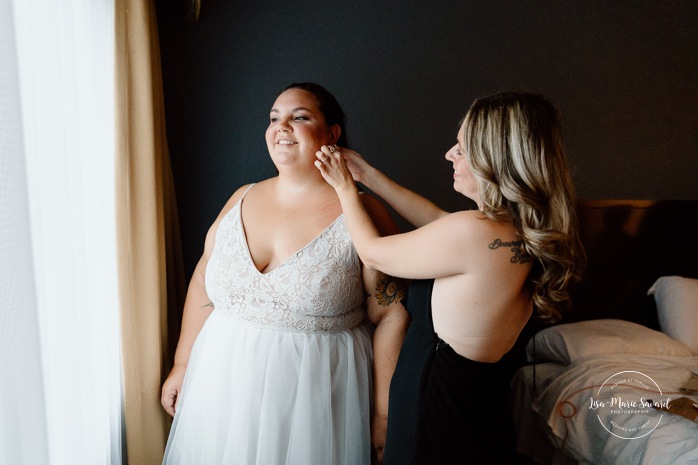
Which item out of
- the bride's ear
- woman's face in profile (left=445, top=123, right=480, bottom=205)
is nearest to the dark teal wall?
the bride's ear

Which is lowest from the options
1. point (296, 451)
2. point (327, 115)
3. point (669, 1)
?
point (296, 451)

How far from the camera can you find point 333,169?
142 cm

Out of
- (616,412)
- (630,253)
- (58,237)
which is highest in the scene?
(58,237)

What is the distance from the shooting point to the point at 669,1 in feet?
8.00

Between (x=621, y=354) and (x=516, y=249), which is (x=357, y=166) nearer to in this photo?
(x=516, y=249)

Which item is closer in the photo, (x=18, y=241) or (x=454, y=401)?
(x=18, y=241)

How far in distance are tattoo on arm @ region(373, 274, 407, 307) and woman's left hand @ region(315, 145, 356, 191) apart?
0.32m

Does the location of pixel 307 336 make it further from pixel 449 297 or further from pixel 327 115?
pixel 327 115

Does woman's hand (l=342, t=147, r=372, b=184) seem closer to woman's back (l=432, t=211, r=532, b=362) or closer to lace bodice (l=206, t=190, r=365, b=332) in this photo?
lace bodice (l=206, t=190, r=365, b=332)

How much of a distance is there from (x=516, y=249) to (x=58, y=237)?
108cm

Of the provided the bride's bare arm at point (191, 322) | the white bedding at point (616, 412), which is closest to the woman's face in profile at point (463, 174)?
the bride's bare arm at point (191, 322)

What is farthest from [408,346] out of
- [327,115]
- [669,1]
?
[669,1]

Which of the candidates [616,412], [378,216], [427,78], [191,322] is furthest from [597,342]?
[191,322]

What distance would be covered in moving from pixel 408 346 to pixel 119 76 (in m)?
1.18
